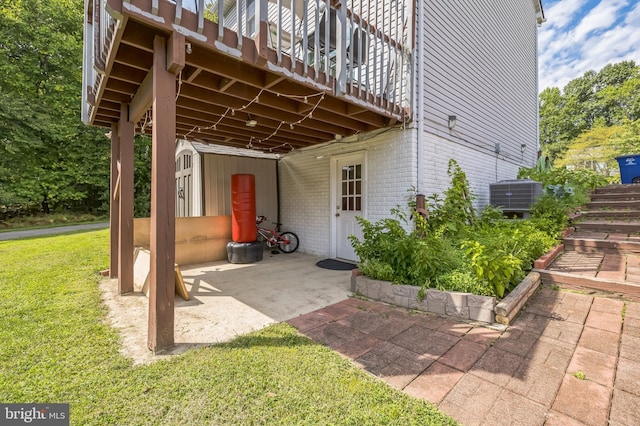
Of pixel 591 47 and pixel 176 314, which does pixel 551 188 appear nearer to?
pixel 176 314

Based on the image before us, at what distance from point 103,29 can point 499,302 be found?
452 centimetres

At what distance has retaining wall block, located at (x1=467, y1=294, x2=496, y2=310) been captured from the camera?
253cm

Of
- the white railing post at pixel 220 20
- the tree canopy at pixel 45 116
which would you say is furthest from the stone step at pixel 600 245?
the tree canopy at pixel 45 116

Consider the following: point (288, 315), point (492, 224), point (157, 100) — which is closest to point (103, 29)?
point (157, 100)

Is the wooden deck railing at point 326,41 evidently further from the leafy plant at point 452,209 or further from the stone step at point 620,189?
Result: the stone step at point 620,189

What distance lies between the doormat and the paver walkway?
6.12 feet

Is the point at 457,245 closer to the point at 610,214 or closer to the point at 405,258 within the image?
the point at 405,258

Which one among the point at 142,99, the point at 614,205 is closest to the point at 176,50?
the point at 142,99

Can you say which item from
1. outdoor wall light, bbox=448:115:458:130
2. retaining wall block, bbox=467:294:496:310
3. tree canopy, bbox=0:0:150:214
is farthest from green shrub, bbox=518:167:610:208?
tree canopy, bbox=0:0:150:214

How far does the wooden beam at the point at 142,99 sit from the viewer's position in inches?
104

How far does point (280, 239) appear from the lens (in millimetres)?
6285

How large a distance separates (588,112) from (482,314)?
30529mm

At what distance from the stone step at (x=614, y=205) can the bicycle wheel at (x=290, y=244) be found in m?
6.41

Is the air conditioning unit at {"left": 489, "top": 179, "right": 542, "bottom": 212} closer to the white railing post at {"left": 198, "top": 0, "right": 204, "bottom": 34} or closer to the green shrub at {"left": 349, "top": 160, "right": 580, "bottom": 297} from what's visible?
the green shrub at {"left": 349, "top": 160, "right": 580, "bottom": 297}
